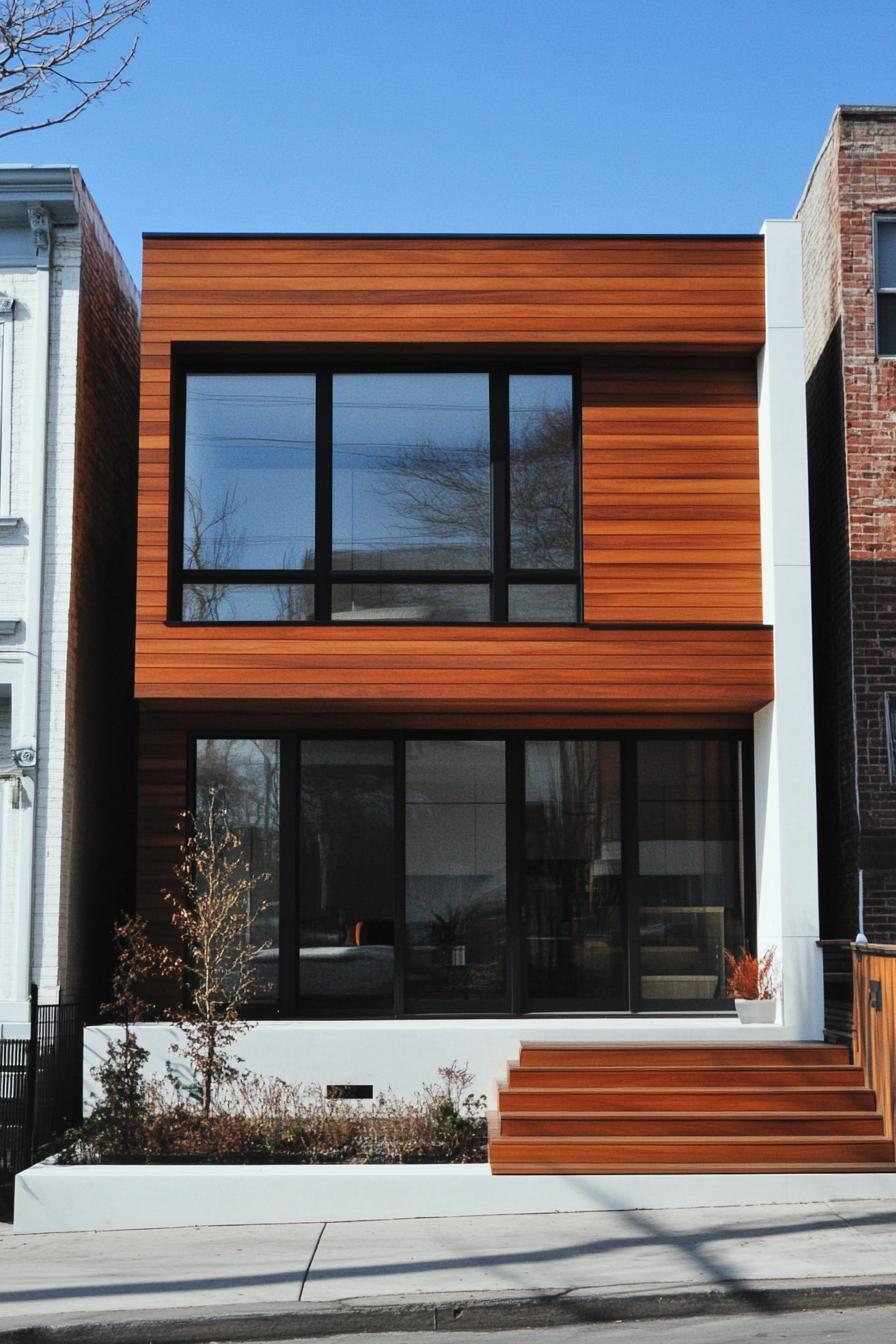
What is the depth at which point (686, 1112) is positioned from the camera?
11273 mm

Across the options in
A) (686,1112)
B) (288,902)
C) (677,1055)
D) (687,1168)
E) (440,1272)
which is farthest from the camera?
(288,902)

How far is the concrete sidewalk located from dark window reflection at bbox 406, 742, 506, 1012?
2979 mm

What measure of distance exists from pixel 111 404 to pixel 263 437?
2.59 m

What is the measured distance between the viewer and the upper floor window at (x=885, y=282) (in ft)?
46.2

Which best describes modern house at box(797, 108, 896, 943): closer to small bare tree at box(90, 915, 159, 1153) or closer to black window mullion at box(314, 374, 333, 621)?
black window mullion at box(314, 374, 333, 621)

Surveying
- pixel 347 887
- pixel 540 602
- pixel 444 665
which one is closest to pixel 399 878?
pixel 347 887

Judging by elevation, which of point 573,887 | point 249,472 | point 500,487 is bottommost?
point 573,887

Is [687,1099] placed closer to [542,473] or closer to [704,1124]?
[704,1124]

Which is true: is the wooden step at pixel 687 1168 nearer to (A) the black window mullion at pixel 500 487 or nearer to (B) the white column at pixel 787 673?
(B) the white column at pixel 787 673

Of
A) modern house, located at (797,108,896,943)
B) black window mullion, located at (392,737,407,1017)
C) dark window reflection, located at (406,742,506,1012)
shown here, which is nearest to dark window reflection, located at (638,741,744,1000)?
modern house, located at (797,108,896,943)

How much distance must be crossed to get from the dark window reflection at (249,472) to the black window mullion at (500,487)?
1583 mm

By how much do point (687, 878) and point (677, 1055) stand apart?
1888 mm

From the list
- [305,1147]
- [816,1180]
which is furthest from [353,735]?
[816,1180]

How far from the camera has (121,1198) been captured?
34.3ft
